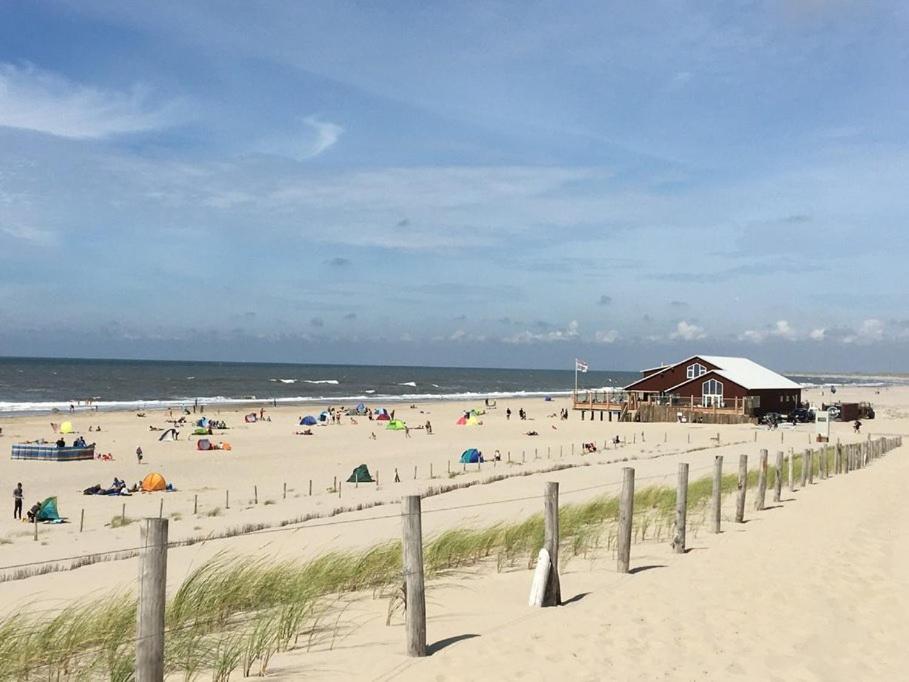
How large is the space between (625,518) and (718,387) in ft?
161

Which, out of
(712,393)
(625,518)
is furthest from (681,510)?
(712,393)

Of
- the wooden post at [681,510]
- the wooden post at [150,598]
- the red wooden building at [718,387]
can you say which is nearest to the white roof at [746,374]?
the red wooden building at [718,387]

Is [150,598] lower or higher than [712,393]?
lower

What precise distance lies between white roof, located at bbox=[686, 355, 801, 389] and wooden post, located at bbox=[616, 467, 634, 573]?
158 feet

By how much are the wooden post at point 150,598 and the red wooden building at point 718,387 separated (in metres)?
54.2

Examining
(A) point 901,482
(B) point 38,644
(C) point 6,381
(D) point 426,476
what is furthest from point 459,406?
(B) point 38,644

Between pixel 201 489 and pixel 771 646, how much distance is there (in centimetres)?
2124

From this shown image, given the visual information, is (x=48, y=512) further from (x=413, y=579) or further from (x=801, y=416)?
(x=801, y=416)

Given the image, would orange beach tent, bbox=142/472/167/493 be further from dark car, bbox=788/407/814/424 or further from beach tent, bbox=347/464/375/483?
dark car, bbox=788/407/814/424

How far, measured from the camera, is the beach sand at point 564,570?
7539 mm

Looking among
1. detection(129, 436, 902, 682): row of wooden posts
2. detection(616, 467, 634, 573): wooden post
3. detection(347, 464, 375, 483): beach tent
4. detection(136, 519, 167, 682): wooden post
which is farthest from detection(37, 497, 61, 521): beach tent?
detection(136, 519, 167, 682): wooden post

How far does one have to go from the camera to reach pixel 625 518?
35.8ft

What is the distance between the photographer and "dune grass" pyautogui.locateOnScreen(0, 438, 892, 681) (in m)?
6.82

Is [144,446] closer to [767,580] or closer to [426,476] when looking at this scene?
[426,476]
